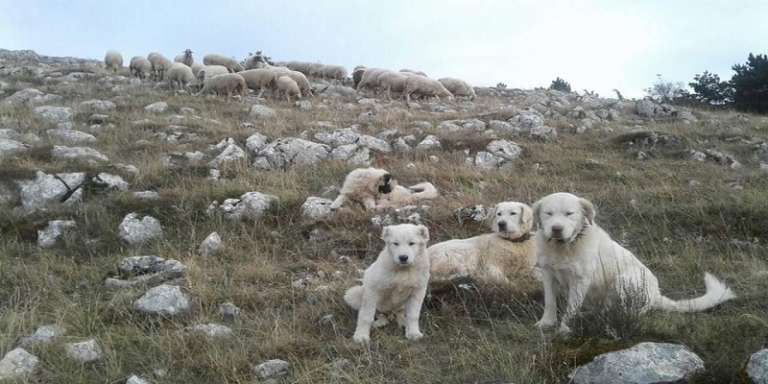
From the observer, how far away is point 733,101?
25.8 m

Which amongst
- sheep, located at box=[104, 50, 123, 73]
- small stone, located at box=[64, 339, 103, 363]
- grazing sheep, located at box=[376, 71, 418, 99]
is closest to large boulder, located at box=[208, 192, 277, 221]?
small stone, located at box=[64, 339, 103, 363]

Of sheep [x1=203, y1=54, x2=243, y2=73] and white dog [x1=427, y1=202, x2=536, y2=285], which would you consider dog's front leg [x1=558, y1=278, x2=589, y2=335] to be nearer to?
white dog [x1=427, y1=202, x2=536, y2=285]

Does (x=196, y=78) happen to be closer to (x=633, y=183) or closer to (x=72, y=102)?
(x=72, y=102)

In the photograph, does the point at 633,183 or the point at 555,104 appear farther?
the point at 555,104

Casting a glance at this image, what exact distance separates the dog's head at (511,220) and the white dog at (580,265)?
58.4 inches

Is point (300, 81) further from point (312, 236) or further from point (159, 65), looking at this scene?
point (312, 236)

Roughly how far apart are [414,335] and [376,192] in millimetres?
4577

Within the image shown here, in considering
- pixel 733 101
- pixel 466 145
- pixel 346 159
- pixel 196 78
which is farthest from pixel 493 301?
pixel 733 101

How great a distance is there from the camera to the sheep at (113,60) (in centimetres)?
3105

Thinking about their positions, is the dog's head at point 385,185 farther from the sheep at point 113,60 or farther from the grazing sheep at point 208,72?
the sheep at point 113,60

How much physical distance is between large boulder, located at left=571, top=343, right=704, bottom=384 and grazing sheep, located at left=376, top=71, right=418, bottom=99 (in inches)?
746

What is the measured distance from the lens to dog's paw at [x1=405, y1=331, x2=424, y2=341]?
18.8ft

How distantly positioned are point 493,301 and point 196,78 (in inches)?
739

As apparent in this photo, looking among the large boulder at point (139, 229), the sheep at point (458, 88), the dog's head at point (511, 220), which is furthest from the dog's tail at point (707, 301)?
the sheep at point (458, 88)
